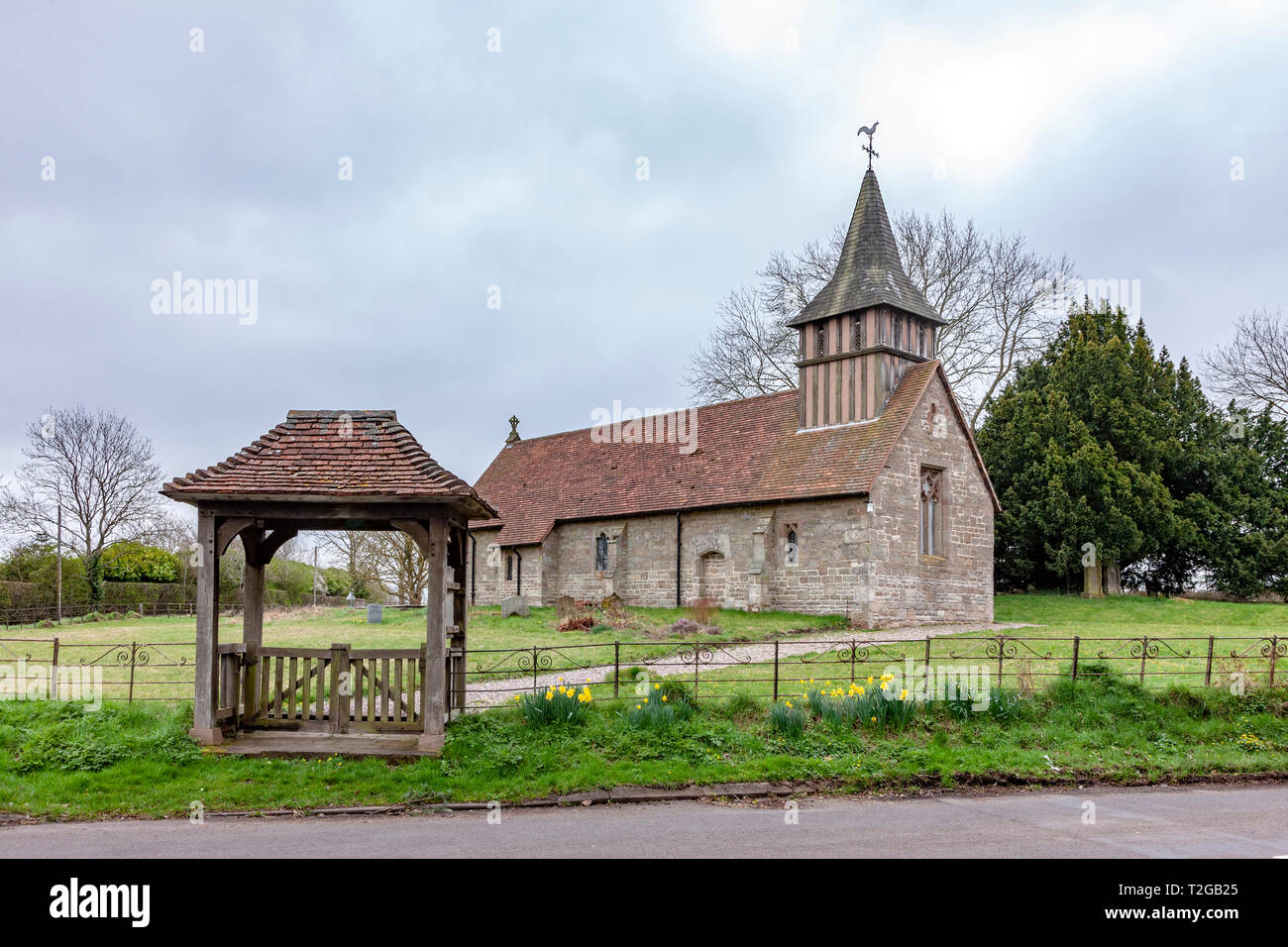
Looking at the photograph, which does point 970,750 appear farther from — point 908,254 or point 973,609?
point 908,254

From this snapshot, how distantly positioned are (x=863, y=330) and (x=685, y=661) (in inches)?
560

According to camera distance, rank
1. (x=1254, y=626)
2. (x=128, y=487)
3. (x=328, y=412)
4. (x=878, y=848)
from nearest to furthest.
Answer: (x=878, y=848)
(x=328, y=412)
(x=1254, y=626)
(x=128, y=487)

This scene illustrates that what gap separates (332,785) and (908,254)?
3232cm

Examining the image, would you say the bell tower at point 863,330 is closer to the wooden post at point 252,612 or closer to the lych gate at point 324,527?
the lych gate at point 324,527

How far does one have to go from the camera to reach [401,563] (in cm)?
4275

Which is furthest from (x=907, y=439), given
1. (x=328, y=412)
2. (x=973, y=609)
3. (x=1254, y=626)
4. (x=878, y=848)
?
(x=878, y=848)

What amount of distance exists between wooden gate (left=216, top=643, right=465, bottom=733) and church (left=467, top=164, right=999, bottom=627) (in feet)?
50.5

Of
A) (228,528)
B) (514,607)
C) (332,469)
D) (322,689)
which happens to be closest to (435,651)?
(322,689)

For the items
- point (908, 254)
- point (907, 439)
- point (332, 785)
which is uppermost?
point (908, 254)

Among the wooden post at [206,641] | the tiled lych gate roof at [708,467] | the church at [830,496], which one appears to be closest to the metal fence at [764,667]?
the wooden post at [206,641]

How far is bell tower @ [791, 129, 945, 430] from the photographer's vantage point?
26.8m

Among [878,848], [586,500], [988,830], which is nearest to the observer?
[878,848]

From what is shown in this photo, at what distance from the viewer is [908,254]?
119 feet

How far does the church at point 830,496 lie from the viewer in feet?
81.9
